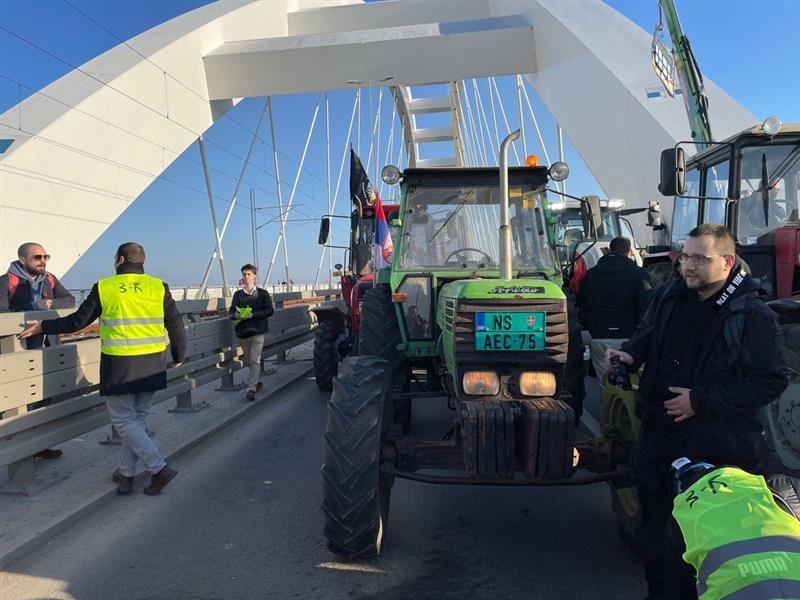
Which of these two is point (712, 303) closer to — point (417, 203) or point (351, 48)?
point (417, 203)

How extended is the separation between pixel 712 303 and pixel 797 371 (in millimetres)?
1115

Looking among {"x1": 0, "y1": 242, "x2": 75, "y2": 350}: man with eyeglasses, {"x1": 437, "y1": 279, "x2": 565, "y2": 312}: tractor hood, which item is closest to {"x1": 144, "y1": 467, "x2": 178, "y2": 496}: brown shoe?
{"x1": 0, "y1": 242, "x2": 75, "y2": 350}: man with eyeglasses

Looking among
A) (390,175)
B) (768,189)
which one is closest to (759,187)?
(768,189)

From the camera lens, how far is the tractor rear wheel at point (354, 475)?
10.1 ft

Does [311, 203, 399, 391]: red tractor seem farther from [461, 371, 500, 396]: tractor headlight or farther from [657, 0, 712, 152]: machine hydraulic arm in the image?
[657, 0, 712, 152]: machine hydraulic arm

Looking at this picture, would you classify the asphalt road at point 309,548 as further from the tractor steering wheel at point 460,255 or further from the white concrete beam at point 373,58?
the white concrete beam at point 373,58

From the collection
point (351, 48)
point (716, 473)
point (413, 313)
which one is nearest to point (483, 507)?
point (413, 313)

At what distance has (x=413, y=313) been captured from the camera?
455 centimetres

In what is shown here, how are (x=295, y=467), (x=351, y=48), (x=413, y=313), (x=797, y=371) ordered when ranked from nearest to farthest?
(x=797, y=371) < (x=413, y=313) < (x=295, y=467) < (x=351, y=48)

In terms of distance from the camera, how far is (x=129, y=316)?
4270 millimetres

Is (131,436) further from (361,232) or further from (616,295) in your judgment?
(361,232)

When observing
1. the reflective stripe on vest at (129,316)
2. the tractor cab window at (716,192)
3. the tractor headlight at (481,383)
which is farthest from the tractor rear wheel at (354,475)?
the tractor cab window at (716,192)

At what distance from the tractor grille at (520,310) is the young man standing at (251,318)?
4.52m

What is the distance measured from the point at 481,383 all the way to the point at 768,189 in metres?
3.22
